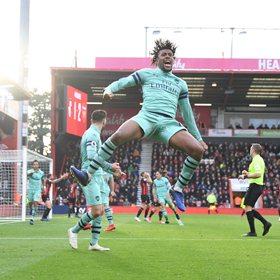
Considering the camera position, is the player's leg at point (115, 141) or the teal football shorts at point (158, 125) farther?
the teal football shorts at point (158, 125)

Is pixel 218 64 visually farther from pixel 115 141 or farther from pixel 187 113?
pixel 115 141

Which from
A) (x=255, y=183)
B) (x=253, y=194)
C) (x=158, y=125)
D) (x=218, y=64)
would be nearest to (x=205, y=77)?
(x=218, y=64)

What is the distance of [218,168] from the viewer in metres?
42.2

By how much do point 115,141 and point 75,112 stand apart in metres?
32.0

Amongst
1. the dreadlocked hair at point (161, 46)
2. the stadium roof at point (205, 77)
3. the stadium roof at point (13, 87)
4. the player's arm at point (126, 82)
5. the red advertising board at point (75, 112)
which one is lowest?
the player's arm at point (126, 82)

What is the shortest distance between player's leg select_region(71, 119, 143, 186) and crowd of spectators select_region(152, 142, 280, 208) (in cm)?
3021

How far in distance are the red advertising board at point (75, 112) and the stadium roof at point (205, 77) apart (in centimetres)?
188

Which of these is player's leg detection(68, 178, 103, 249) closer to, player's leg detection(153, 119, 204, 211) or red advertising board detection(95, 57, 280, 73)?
player's leg detection(153, 119, 204, 211)

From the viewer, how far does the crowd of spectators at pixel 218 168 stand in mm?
38031

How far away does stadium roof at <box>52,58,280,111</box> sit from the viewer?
3953 cm

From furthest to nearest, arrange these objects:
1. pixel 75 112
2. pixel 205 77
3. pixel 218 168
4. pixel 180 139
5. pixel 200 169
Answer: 1. pixel 218 168
2. pixel 200 169
3. pixel 205 77
4. pixel 75 112
5. pixel 180 139

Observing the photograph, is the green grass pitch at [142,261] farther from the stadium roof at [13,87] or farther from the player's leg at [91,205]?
the stadium roof at [13,87]

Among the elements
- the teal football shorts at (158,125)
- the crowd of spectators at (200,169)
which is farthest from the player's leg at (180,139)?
the crowd of spectators at (200,169)

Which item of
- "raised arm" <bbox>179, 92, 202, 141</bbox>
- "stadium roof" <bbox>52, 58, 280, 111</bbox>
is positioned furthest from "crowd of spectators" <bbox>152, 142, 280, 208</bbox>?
"raised arm" <bbox>179, 92, 202, 141</bbox>
